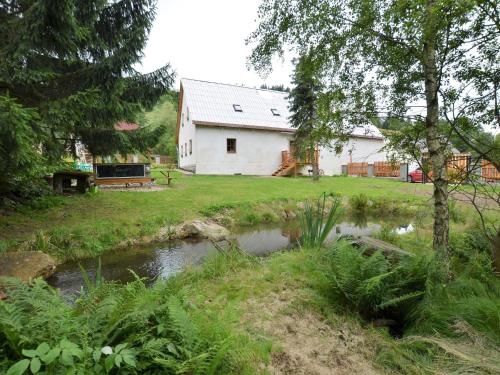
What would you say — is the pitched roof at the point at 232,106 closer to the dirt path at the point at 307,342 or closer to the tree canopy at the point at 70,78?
the tree canopy at the point at 70,78

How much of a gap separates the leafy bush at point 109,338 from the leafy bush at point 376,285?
4.56 feet

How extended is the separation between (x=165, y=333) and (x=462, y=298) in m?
2.66

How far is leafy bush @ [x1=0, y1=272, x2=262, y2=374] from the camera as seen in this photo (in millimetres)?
1520

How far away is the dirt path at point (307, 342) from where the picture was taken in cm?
216

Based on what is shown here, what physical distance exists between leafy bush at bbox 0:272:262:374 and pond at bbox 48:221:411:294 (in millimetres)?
2212

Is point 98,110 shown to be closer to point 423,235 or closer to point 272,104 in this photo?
point 423,235

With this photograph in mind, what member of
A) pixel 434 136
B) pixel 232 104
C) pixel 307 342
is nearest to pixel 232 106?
pixel 232 104

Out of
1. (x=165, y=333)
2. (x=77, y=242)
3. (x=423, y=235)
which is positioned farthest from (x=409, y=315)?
(x=77, y=242)

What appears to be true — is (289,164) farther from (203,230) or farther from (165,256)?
(165,256)

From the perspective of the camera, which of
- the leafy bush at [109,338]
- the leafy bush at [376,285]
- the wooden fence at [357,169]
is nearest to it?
the leafy bush at [109,338]

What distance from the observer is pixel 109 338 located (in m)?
1.81

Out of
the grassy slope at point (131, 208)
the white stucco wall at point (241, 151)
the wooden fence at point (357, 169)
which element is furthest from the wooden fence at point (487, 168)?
the wooden fence at point (357, 169)

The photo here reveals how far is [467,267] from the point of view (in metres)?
3.65

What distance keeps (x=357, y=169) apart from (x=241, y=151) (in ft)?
34.0
